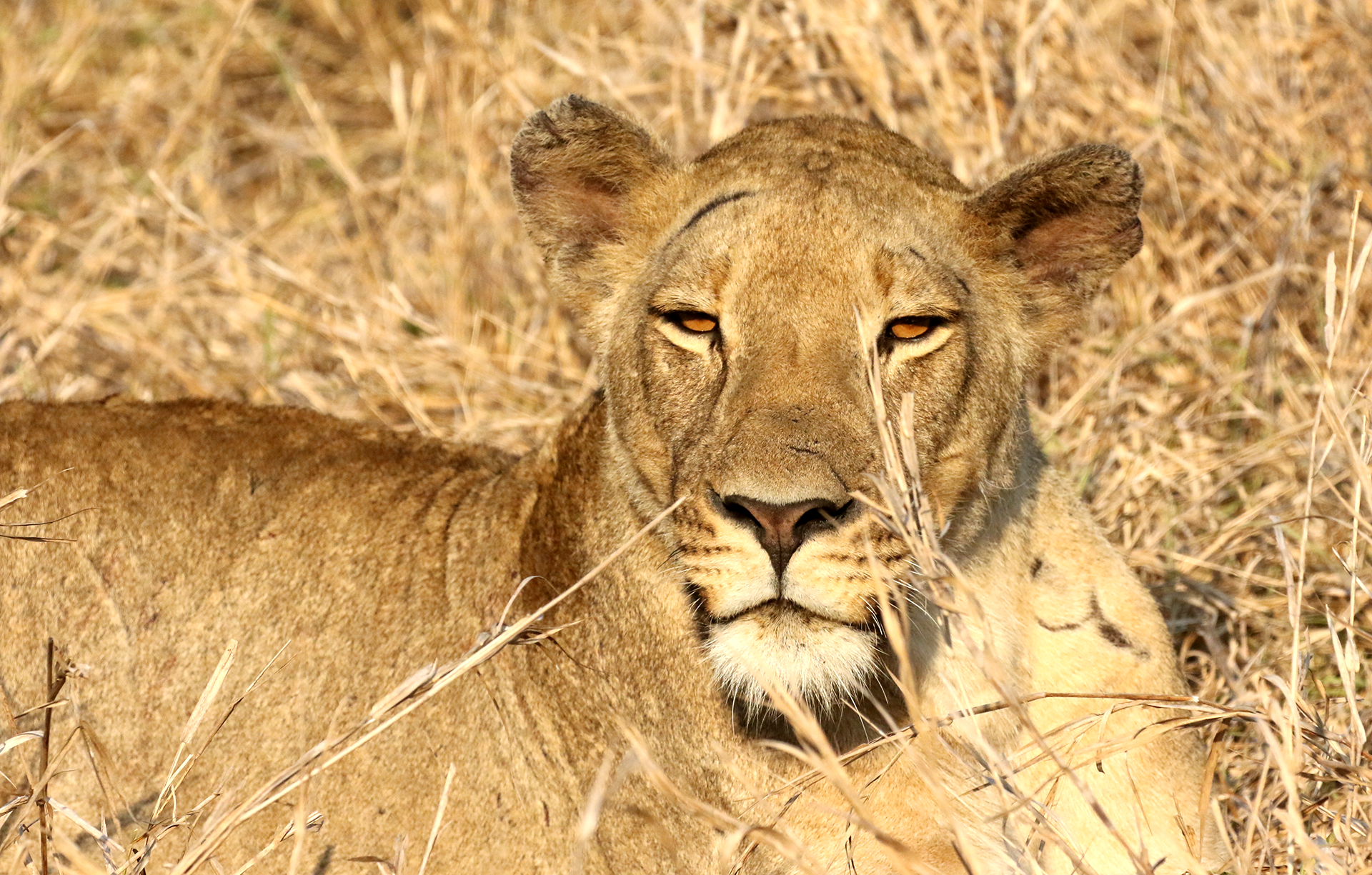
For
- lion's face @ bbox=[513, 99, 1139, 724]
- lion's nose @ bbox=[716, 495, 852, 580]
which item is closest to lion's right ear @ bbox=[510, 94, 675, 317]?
lion's face @ bbox=[513, 99, 1139, 724]

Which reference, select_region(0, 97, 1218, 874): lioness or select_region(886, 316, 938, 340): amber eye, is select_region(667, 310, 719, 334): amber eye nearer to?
select_region(0, 97, 1218, 874): lioness

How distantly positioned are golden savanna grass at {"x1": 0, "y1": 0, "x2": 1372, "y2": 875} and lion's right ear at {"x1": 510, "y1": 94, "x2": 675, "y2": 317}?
156cm

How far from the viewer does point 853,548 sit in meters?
2.72

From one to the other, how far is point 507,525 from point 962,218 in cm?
119

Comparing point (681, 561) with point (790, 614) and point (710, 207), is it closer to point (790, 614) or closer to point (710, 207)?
point (790, 614)

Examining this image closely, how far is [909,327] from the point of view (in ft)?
10.1

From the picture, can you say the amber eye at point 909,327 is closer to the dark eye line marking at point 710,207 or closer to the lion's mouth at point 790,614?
the dark eye line marking at point 710,207

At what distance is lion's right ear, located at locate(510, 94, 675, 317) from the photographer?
11.3 ft

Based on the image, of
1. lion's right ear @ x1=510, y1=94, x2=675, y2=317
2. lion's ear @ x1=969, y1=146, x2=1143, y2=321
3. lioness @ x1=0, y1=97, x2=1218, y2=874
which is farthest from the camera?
lion's right ear @ x1=510, y1=94, x2=675, y2=317

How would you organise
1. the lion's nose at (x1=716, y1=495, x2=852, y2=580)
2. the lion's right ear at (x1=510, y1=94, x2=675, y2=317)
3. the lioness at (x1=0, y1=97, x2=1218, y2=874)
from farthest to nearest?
the lion's right ear at (x1=510, y1=94, x2=675, y2=317)
the lioness at (x1=0, y1=97, x2=1218, y2=874)
the lion's nose at (x1=716, y1=495, x2=852, y2=580)

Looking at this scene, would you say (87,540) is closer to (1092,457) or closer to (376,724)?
(376,724)

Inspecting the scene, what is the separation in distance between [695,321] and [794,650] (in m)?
0.75

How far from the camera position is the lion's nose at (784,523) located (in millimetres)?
2660

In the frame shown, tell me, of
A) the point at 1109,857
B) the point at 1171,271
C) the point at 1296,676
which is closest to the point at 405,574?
the point at 1109,857
